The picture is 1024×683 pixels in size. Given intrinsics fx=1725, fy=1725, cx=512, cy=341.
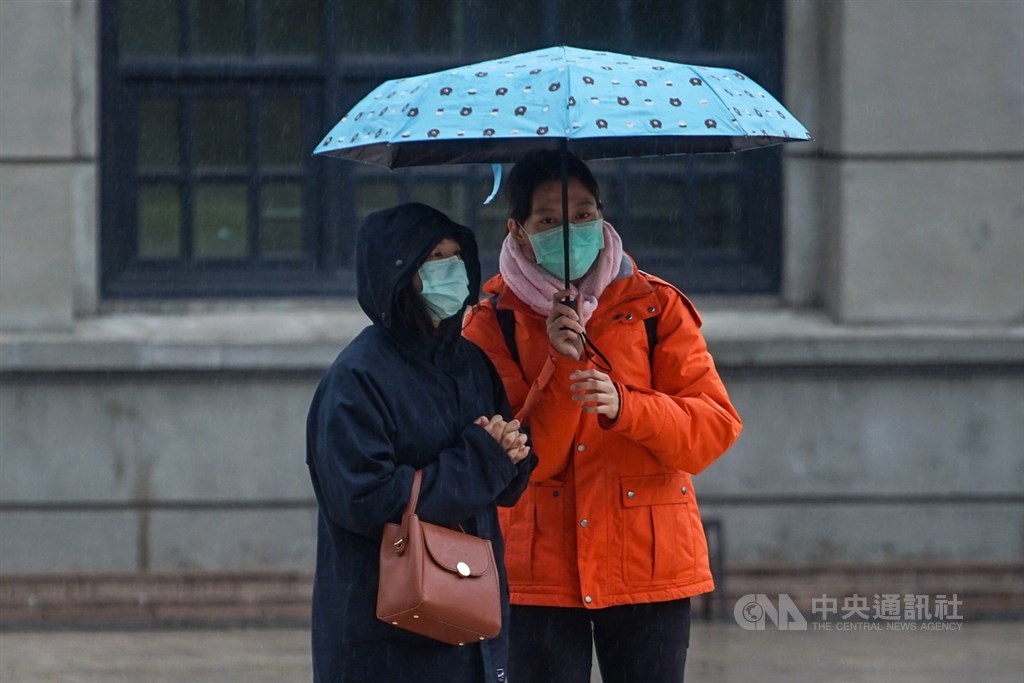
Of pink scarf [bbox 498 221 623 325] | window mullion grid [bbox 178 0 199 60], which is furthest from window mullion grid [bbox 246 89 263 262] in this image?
pink scarf [bbox 498 221 623 325]

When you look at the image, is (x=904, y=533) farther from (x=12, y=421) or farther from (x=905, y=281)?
(x=12, y=421)

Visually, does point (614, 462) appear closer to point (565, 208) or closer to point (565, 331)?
point (565, 331)

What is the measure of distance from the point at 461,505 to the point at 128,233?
5.19 meters

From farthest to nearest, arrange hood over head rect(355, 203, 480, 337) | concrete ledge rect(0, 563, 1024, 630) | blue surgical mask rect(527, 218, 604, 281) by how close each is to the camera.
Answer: concrete ledge rect(0, 563, 1024, 630), blue surgical mask rect(527, 218, 604, 281), hood over head rect(355, 203, 480, 337)

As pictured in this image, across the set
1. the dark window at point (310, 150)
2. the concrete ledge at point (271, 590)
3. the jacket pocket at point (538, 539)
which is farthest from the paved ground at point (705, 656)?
the jacket pocket at point (538, 539)

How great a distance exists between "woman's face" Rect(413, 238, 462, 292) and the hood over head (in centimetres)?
1

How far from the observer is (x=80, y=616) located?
8.10m

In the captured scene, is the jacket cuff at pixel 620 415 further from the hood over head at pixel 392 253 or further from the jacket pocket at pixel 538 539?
the hood over head at pixel 392 253

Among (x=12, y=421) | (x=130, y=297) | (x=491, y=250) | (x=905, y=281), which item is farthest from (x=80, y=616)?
(x=905, y=281)

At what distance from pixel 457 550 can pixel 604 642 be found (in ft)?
2.21

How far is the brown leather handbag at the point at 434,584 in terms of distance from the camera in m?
3.76

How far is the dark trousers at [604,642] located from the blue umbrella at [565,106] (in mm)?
938

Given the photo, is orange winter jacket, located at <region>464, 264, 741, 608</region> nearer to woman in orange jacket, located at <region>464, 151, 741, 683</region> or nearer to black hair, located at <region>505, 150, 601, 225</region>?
woman in orange jacket, located at <region>464, 151, 741, 683</region>

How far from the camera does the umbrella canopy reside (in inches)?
149
